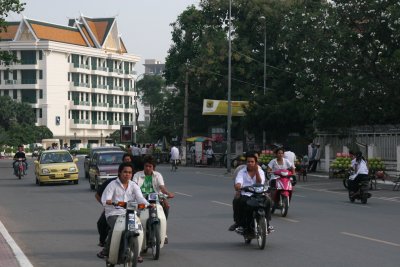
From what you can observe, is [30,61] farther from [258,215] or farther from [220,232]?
[258,215]

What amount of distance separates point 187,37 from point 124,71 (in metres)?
62.6

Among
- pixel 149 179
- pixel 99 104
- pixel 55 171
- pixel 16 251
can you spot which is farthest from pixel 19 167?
pixel 99 104


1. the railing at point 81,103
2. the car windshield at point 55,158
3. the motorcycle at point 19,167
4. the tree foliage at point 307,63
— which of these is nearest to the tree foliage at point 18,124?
the railing at point 81,103

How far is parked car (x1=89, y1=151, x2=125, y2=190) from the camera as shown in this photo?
94.1ft

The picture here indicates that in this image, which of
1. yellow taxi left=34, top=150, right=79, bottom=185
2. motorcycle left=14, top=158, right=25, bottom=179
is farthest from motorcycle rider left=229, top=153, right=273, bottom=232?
motorcycle left=14, top=158, right=25, bottom=179

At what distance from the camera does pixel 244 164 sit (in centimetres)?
1466

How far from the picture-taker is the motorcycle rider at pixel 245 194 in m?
13.6

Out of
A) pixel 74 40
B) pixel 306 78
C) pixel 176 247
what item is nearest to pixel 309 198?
pixel 176 247

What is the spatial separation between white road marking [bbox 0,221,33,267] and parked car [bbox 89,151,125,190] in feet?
39.3

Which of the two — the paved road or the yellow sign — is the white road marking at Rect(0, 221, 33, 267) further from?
the yellow sign

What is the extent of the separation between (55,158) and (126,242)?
25.6m

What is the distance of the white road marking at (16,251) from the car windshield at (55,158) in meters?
18.4

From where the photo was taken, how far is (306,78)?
44.9m

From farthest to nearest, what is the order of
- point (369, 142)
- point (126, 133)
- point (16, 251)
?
point (126, 133) < point (369, 142) < point (16, 251)
